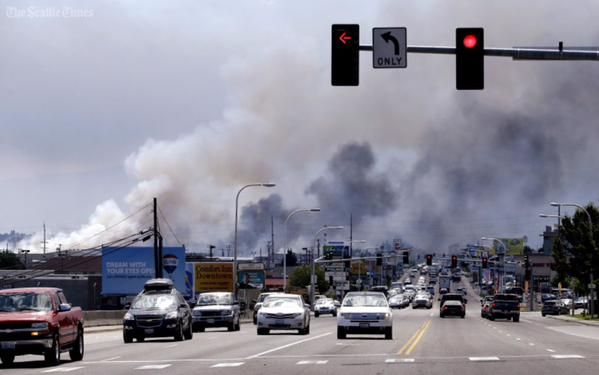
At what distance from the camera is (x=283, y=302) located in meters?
43.9

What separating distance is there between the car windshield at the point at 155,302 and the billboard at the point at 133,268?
75023 mm

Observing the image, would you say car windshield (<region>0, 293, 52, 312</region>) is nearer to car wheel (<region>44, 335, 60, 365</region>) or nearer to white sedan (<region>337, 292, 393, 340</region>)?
car wheel (<region>44, 335, 60, 365</region>)

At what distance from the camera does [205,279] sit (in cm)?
11344

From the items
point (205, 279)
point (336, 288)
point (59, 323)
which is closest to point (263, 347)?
point (59, 323)

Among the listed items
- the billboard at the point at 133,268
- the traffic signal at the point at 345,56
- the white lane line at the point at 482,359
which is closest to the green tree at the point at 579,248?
the billboard at the point at 133,268

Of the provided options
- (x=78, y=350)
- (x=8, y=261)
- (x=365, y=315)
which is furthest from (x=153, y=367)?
(x=8, y=261)

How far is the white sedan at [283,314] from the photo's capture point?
43406 millimetres

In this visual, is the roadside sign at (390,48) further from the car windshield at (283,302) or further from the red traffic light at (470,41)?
the car windshield at (283,302)

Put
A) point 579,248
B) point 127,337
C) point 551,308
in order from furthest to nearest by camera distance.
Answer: point 551,308, point 579,248, point 127,337

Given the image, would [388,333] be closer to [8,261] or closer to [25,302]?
[25,302]

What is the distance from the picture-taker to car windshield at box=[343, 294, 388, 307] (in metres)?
39.4

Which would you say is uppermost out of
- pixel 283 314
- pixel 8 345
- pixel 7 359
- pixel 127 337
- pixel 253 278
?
pixel 8 345

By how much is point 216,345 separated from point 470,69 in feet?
57.9

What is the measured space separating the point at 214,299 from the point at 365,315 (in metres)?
13.0
